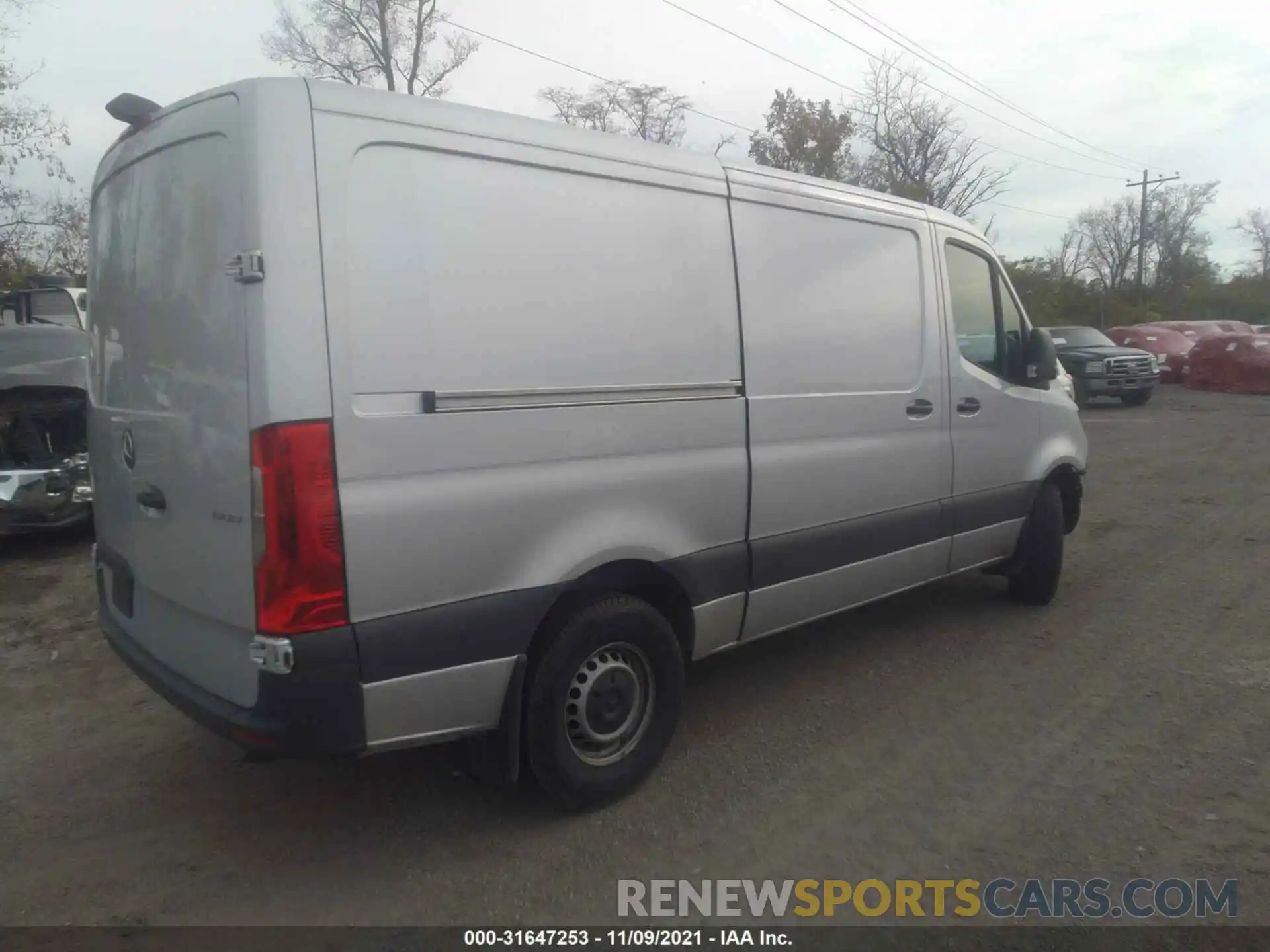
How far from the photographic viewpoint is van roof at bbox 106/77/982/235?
2.66 m

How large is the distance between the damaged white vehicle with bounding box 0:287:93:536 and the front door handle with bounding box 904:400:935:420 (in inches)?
228

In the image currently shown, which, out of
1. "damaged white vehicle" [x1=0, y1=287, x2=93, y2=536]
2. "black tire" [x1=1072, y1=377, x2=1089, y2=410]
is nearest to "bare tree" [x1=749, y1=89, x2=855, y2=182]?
"black tire" [x1=1072, y1=377, x2=1089, y2=410]

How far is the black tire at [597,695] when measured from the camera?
3.16m

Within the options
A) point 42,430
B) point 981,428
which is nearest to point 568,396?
point 981,428

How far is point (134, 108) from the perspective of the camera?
10.5 ft

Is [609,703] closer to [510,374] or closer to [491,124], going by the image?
[510,374]

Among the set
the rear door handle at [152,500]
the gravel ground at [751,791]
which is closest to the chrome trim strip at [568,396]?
the rear door handle at [152,500]

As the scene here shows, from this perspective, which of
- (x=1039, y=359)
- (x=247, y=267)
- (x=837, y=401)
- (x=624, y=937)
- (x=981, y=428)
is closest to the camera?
(x=247, y=267)

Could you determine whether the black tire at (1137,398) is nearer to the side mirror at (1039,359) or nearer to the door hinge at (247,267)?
the side mirror at (1039,359)

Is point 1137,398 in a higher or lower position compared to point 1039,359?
lower

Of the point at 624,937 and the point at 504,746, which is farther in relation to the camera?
the point at 504,746

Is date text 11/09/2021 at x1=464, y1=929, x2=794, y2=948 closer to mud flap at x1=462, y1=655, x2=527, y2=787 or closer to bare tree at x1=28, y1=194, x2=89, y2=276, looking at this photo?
mud flap at x1=462, y1=655, x2=527, y2=787

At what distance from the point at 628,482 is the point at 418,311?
0.96 metres

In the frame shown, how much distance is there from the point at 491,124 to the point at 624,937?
8.15 feet
